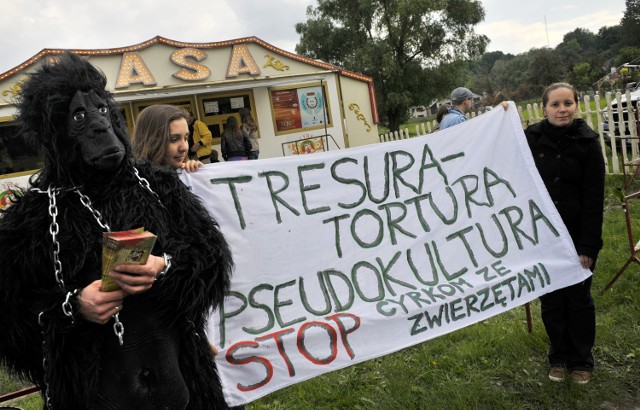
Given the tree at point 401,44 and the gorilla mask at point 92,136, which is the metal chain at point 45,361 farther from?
the tree at point 401,44

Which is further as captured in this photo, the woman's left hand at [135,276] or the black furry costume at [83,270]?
the black furry costume at [83,270]

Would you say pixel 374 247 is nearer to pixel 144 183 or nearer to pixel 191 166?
pixel 191 166

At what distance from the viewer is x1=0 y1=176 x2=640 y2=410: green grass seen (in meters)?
2.80

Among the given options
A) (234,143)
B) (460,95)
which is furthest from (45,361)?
(234,143)

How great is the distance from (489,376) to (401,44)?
24.2m

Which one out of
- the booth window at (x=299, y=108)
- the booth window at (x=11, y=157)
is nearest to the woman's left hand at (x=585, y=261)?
the booth window at (x=11, y=157)

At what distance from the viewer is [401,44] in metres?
25.1

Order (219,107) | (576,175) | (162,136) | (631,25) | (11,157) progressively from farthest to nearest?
(631,25)
(219,107)
(11,157)
(576,175)
(162,136)

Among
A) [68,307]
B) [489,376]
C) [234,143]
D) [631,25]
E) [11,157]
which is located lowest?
[489,376]

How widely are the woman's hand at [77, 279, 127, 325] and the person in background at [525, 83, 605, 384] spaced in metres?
2.60

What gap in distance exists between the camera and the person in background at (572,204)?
9.21ft

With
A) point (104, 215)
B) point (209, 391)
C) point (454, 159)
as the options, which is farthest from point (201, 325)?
point (454, 159)

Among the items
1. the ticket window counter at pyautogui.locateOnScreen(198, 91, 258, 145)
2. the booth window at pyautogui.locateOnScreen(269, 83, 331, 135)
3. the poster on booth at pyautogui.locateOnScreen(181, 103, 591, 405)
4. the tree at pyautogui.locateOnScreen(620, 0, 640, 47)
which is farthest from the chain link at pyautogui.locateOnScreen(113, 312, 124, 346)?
the tree at pyautogui.locateOnScreen(620, 0, 640, 47)

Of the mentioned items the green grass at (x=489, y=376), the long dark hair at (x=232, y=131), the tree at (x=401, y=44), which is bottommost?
the green grass at (x=489, y=376)
